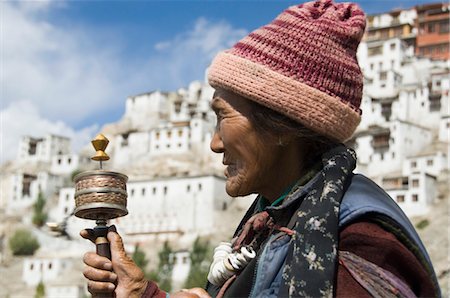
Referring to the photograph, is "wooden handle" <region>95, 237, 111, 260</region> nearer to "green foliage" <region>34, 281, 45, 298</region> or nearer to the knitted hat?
→ the knitted hat

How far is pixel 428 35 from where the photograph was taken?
60.4 metres

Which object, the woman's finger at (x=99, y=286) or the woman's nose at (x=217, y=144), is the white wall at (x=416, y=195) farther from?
the woman's finger at (x=99, y=286)

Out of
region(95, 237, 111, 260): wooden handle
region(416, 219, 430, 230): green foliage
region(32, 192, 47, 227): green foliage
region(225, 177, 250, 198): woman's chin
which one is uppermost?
region(32, 192, 47, 227): green foliage

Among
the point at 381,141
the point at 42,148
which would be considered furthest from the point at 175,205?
the point at 42,148

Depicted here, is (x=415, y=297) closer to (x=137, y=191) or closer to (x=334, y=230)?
(x=334, y=230)

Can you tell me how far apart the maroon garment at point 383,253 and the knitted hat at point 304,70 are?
1.20 feet

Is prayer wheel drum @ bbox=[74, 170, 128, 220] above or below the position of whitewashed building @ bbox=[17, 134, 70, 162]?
below

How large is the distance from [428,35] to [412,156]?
1721 centimetres

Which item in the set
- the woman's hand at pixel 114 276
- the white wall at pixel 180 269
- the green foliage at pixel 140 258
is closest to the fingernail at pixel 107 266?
the woman's hand at pixel 114 276

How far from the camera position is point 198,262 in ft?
138

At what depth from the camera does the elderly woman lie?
6.90ft

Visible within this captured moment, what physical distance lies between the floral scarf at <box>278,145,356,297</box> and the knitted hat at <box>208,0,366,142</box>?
0.64 ft

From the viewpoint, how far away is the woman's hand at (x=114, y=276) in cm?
227

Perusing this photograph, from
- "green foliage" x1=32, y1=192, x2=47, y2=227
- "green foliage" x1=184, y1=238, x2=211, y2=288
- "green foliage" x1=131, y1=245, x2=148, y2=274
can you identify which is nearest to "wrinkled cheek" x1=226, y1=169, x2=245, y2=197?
"green foliage" x1=184, y1=238, x2=211, y2=288
